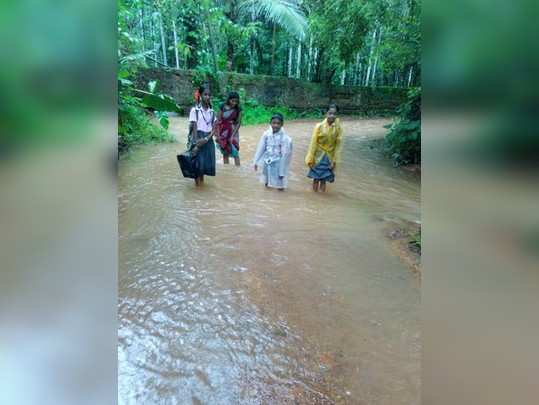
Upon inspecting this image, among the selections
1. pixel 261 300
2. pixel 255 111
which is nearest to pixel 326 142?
pixel 261 300

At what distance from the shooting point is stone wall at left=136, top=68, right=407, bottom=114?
13633 mm

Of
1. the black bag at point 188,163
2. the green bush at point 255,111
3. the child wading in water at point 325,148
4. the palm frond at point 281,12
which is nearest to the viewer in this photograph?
the black bag at point 188,163

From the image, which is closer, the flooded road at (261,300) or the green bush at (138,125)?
the flooded road at (261,300)

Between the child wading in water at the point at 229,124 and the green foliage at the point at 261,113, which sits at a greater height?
the green foliage at the point at 261,113

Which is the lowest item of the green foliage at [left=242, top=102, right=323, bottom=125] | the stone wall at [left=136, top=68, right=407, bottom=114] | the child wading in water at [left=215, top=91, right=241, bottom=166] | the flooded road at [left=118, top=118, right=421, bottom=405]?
the flooded road at [left=118, top=118, right=421, bottom=405]

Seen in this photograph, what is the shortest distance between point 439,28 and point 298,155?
9.20 meters

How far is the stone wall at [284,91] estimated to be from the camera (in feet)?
44.7

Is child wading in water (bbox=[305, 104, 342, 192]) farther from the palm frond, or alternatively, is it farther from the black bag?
the palm frond

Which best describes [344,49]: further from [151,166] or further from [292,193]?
[151,166]

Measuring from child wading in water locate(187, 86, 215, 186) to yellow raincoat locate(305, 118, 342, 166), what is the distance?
5.12 ft

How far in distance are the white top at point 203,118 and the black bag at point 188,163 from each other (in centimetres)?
42

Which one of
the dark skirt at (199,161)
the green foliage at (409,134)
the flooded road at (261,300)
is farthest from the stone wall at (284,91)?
the flooded road at (261,300)

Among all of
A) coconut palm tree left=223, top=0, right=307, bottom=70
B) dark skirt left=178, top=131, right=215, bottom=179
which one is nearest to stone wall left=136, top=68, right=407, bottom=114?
coconut palm tree left=223, top=0, right=307, bottom=70

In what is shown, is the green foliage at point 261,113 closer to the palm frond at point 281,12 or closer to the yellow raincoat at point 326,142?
the palm frond at point 281,12
